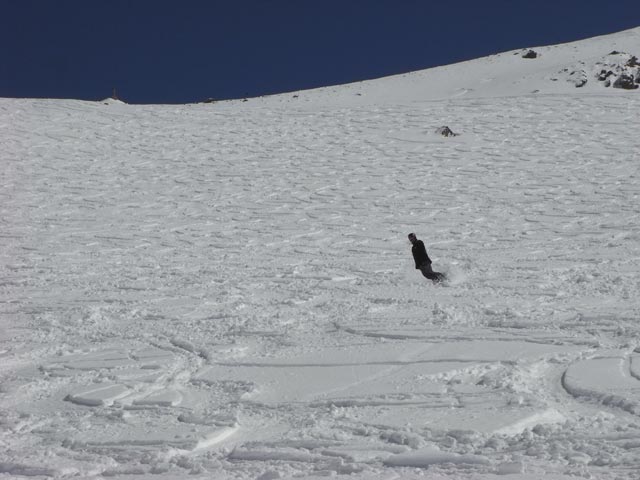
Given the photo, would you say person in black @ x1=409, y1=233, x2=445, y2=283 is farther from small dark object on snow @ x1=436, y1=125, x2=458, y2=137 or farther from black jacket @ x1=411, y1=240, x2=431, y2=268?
small dark object on snow @ x1=436, y1=125, x2=458, y2=137

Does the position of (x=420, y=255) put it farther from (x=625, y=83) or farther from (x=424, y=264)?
(x=625, y=83)

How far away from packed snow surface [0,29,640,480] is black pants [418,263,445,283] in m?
0.13

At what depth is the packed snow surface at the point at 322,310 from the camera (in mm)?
3652

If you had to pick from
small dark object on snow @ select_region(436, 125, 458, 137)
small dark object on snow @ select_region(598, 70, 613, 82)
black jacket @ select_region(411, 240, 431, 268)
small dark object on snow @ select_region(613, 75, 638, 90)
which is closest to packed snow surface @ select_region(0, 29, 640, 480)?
black jacket @ select_region(411, 240, 431, 268)

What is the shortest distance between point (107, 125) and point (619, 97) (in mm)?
Answer: 17944

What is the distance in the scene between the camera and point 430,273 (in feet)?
26.9

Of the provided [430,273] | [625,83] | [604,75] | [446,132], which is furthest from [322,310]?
[604,75]

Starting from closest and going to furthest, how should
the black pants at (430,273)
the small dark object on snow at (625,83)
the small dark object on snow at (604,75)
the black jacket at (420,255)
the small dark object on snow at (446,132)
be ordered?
the black pants at (430,273)
the black jacket at (420,255)
the small dark object on snow at (446,132)
the small dark object on snow at (625,83)
the small dark object on snow at (604,75)

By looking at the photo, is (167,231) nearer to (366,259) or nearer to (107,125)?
A: (366,259)

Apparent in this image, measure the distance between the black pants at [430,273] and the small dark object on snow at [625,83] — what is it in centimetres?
2447

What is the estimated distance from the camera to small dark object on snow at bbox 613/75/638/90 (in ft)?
95.4

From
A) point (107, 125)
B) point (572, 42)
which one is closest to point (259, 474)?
point (107, 125)

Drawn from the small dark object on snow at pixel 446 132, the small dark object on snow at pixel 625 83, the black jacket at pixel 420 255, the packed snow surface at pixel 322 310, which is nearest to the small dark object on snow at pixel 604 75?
the small dark object on snow at pixel 625 83

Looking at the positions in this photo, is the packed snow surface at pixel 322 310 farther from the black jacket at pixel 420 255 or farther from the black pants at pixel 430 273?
the black jacket at pixel 420 255
